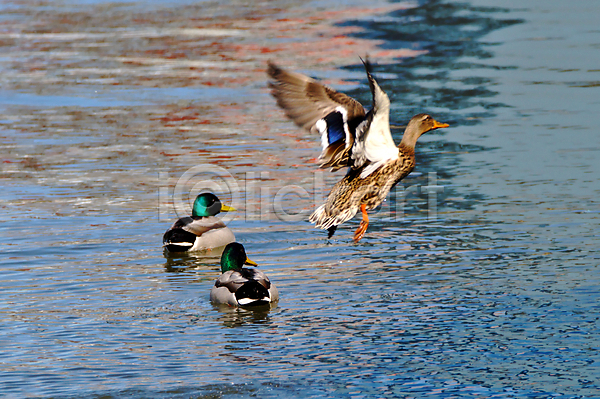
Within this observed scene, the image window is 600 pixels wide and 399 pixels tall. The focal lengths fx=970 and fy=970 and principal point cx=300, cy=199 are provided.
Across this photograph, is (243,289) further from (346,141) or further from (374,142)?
(374,142)

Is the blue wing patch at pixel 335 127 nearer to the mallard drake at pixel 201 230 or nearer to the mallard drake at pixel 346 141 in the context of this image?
the mallard drake at pixel 346 141

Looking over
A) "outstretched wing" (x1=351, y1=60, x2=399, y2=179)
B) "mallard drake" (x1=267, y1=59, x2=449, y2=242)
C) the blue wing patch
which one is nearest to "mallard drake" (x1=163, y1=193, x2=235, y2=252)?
"mallard drake" (x1=267, y1=59, x2=449, y2=242)

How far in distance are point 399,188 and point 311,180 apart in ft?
4.13

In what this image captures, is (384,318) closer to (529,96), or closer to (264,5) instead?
(529,96)

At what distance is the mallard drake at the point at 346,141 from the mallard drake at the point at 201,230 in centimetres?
211

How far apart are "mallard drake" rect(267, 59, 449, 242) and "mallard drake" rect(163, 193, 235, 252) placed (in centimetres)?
211

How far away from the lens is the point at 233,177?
1421cm

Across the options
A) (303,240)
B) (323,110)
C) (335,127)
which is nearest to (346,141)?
(335,127)

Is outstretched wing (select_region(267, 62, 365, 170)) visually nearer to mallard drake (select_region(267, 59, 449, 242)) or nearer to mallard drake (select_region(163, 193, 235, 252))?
mallard drake (select_region(267, 59, 449, 242))

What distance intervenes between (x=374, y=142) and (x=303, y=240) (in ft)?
7.97

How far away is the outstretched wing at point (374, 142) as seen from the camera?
823 cm

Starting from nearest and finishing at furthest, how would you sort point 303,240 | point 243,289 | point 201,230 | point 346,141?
point 243,289, point 346,141, point 303,240, point 201,230

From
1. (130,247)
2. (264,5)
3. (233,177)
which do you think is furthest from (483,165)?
(264,5)

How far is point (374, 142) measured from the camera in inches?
350
